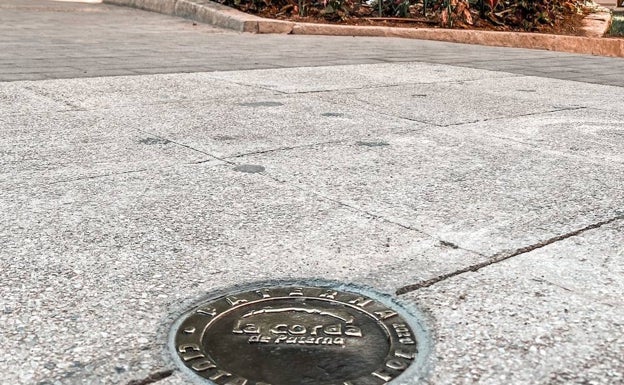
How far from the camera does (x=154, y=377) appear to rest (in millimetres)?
1765

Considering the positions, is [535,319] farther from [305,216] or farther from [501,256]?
[305,216]

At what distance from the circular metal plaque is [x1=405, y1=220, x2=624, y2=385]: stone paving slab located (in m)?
→ 0.13

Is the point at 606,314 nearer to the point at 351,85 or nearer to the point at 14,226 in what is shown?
the point at 14,226

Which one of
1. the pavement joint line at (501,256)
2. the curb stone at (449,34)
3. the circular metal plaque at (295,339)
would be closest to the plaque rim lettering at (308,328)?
the circular metal plaque at (295,339)

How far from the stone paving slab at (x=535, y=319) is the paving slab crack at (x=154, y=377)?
1.95 ft

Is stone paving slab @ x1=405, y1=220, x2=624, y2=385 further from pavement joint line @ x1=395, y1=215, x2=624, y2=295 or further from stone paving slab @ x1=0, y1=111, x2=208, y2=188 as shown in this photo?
stone paving slab @ x1=0, y1=111, x2=208, y2=188

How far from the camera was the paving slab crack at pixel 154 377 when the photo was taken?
1744mm

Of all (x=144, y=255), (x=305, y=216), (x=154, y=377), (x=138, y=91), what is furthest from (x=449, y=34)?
(x=154, y=377)

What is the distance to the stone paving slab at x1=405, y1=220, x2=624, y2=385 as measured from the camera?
1.81m

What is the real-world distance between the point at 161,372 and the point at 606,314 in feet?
3.84

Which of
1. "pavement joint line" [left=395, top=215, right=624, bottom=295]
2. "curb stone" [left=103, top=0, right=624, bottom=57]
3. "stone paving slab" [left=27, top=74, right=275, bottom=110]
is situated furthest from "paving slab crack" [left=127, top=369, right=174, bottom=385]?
"curb stone" [left=103, top=0, right=624, bottom=57]

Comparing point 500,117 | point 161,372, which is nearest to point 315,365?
point 161,372

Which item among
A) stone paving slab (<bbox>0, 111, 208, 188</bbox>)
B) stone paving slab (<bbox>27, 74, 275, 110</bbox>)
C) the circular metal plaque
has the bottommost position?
the circular metal plaque

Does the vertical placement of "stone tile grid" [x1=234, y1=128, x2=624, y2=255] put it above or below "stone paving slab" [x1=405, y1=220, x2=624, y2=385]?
above
